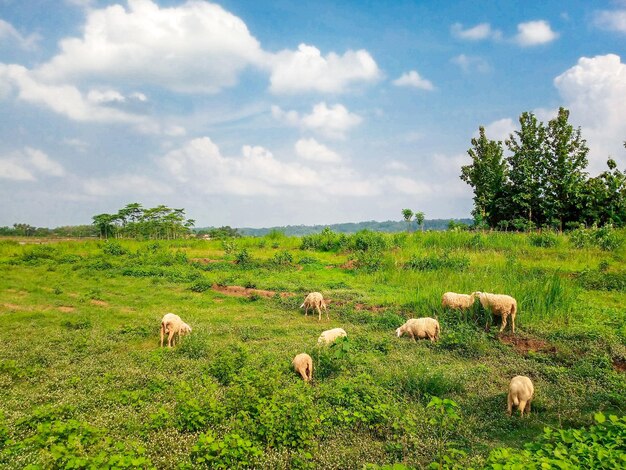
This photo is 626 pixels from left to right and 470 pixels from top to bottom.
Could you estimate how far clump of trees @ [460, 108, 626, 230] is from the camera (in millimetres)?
34000

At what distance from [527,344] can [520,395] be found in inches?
173

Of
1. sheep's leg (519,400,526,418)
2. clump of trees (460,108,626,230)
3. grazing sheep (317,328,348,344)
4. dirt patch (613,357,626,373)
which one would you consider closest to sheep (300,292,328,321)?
grazing sheep (317,328,348,344)

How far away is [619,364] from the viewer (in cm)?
907

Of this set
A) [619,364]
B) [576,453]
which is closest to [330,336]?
[576,453]

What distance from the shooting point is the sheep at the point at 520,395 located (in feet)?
22.8

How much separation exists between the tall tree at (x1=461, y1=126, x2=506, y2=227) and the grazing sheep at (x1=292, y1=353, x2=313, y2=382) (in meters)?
34.5

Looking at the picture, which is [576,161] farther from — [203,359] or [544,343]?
[203,359]

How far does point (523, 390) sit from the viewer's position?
696cm

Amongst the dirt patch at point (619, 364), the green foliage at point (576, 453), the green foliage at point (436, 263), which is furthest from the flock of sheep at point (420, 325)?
the green foliage at point (436, 263)

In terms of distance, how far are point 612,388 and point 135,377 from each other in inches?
391

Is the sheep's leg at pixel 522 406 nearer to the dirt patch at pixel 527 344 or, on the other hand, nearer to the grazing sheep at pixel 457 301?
the dirt patch at pixel 527 344

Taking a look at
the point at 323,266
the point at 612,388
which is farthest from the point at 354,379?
the point at 323,266

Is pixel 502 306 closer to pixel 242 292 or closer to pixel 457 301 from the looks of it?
pixel 457 301

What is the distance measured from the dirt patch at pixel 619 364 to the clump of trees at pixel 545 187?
96.0ft
